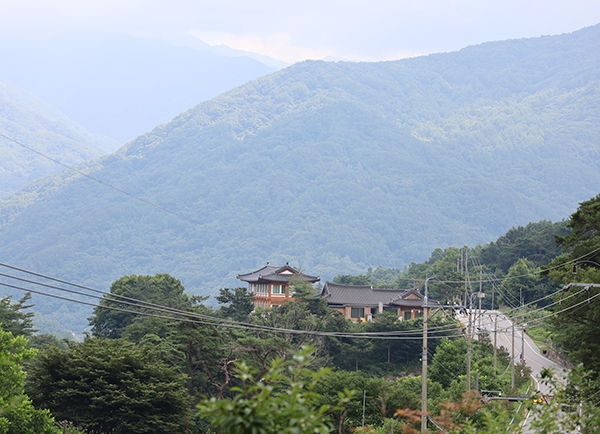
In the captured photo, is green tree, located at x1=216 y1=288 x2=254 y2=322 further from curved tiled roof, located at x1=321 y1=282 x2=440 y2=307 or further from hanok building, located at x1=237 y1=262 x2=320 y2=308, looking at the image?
curved tiled roof, located at x1=321 y1=282 x2=440 y2=307

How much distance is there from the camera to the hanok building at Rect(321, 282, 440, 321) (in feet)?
186

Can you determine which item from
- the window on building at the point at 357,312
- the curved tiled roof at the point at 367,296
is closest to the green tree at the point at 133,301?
the curved tiled roof at the point at 367,296

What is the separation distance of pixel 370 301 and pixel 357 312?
5.95 feet

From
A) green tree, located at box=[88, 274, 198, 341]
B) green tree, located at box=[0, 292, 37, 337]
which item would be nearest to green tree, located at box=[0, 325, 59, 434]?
green tree, located at box=[0, 292, 37, 337]

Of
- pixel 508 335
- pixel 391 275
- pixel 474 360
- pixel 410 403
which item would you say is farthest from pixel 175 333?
pixel 391 275

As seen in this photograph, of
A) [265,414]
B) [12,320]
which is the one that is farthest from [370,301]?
[265,414]

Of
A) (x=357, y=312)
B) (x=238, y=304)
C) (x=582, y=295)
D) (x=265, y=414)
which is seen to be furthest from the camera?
(x=357, y=312)

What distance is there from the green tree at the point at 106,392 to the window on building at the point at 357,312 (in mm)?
35758

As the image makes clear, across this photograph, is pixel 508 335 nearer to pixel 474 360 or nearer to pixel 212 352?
A: pixel 474 360

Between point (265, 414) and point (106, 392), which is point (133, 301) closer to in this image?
point (106, 392)

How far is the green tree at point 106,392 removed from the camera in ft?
71.9

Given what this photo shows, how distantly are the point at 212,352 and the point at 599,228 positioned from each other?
21500 mm

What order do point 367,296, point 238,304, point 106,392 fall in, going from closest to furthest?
point 106,392, point 238,304, point 367,296

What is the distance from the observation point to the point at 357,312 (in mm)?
58031
